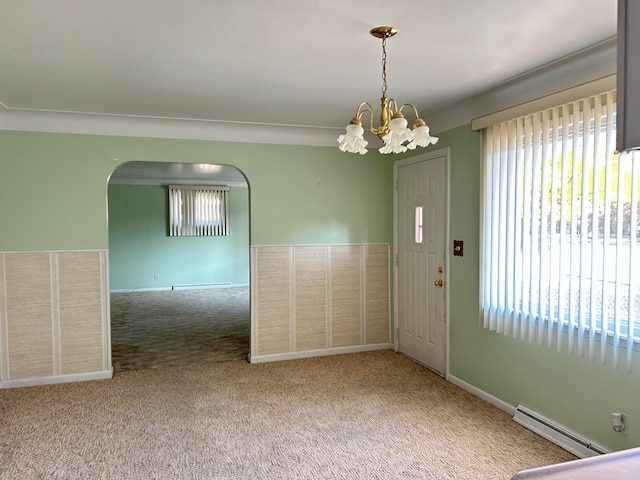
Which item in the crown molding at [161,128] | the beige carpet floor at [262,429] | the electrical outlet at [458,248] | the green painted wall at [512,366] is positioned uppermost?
the crown molding at [161,128]

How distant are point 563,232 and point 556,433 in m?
1.35

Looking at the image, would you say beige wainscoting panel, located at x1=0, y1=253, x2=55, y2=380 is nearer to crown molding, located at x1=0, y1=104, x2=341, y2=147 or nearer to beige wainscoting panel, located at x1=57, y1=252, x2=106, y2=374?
beige wainscoting panel, located at x1=57, y1=252, x2=106, y2=374

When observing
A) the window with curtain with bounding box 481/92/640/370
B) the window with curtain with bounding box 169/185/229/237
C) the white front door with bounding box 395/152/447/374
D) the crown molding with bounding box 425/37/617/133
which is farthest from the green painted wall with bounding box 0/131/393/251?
the window with curtain with bounding box 169/185/229/237

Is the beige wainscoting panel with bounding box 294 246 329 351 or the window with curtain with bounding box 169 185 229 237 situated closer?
the beige wainscoting panel with bounding box 294 246 329 351

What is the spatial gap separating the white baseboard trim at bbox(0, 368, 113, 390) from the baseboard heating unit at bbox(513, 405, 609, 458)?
12.2ft

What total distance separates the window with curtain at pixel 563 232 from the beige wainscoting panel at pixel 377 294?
1642 millimetres

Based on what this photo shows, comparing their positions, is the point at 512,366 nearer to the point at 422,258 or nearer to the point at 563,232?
the point at 563,232

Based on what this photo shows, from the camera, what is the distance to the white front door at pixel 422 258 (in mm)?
4152

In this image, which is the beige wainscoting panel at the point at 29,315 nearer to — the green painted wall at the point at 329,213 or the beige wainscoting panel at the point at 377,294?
the green painted wall at the point at 329,213

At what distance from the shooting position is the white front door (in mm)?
4152

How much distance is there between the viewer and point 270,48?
250 centimetres

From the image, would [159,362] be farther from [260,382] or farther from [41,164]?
[41,164]

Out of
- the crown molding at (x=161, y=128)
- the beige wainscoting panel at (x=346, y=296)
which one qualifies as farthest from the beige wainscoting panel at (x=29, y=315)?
the beige wainscoting panel at (x=346, y=296)

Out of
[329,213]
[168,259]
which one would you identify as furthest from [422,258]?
[168,259]
